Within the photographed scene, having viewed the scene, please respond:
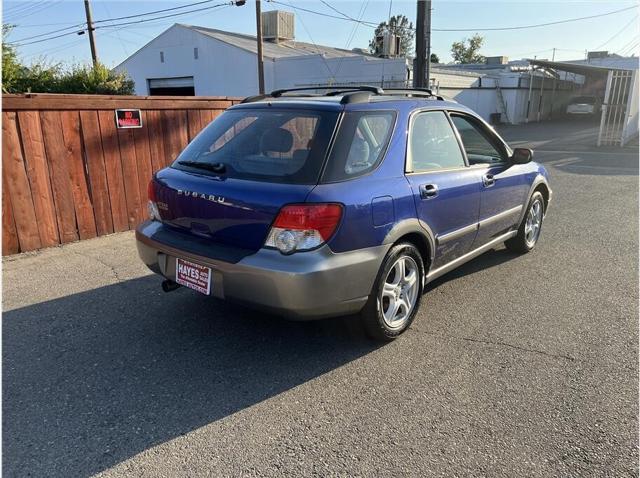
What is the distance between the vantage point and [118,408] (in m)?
2.68

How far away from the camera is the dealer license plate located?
300 centimetres

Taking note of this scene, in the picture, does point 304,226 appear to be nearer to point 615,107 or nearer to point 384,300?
point 384,300

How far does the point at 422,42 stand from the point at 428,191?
9238mm

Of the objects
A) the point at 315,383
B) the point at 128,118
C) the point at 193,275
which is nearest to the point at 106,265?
the point at 128,118

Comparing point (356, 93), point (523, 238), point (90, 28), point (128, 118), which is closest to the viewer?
point (356, 93)

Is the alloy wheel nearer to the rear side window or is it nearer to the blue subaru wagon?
the blue subaru wagon

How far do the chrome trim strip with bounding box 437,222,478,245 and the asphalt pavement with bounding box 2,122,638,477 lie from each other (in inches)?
24.1

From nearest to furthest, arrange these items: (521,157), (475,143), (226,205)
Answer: (226,205)
(475,143)
(521,157)

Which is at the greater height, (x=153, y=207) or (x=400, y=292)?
(x=153, y=207)

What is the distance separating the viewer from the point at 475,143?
4.44 metres

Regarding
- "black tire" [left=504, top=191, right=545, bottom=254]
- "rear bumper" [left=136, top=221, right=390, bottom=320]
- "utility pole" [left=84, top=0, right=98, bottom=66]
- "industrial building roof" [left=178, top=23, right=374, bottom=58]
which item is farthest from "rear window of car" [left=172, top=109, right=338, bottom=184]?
"utility pole" [left=84, top=0, right=98, bottom=66]

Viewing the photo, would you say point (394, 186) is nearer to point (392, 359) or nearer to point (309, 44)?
point (392, 359)

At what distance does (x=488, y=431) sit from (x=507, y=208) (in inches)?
105

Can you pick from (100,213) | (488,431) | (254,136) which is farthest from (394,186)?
(100,213)
